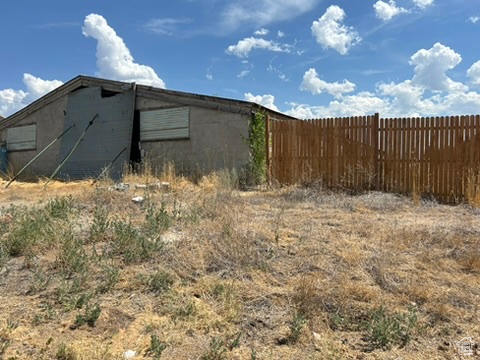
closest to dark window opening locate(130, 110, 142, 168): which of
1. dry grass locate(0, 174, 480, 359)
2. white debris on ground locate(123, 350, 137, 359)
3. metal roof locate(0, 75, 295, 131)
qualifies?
metal roof locate(0, 75, 295, 131)

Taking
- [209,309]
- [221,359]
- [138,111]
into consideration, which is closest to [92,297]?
[209,309]

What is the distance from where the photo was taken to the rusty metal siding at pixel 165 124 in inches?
483

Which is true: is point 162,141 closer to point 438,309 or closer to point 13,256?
point 13,256

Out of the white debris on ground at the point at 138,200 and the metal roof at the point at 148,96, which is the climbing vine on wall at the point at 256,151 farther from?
the white debris on ground at the point at 138,200

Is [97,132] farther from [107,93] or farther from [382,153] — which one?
[382,153]

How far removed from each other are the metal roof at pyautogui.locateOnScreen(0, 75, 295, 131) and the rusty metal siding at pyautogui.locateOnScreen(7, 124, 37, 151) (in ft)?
1.41

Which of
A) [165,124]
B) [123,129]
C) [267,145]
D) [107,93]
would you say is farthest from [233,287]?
[107,93]

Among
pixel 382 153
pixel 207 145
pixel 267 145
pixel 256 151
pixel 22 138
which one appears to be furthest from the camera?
pixel 22 138

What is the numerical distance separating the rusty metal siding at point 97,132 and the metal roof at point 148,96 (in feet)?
0.96

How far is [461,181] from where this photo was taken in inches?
316

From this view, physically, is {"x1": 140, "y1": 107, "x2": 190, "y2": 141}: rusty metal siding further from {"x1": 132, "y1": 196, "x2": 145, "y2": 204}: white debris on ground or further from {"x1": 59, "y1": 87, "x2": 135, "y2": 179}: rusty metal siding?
{"x1": 132, "y1": 196, "x2": 145, "y2": 204}: white debris on ground

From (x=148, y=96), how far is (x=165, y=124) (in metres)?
1.31

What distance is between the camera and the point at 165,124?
501 inches

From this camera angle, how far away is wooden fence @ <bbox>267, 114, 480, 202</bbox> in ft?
26.4
